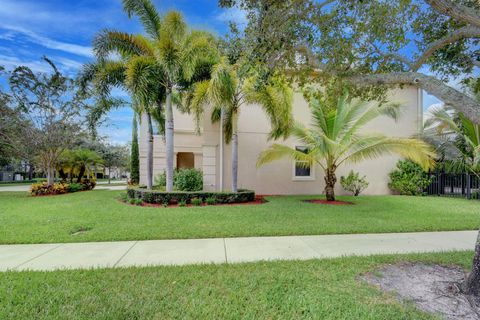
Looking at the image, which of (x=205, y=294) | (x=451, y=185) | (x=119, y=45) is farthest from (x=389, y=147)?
(x=119, y=45)

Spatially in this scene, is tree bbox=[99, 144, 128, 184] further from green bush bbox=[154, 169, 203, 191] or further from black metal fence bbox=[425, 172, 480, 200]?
black metal fence bbox=[425, 172, 480, 200]

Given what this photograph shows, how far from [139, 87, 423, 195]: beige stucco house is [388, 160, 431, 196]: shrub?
1.78 feet

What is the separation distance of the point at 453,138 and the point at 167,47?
15723mm

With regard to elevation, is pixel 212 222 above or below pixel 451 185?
below

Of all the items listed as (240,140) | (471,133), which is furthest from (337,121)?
(471,133)

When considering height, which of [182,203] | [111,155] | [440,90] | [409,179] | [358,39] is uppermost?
[358,39]

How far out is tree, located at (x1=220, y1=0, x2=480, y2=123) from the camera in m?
4.49

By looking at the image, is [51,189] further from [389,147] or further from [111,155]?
[111,155]

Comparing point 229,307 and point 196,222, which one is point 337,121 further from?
point 229,307

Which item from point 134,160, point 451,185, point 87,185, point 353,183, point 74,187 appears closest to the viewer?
point 353,183

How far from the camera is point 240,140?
13.5 meters

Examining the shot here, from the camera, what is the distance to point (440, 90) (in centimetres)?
334

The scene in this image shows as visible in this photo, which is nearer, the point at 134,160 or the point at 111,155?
the point at 134,160

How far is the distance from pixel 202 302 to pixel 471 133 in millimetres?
15181
